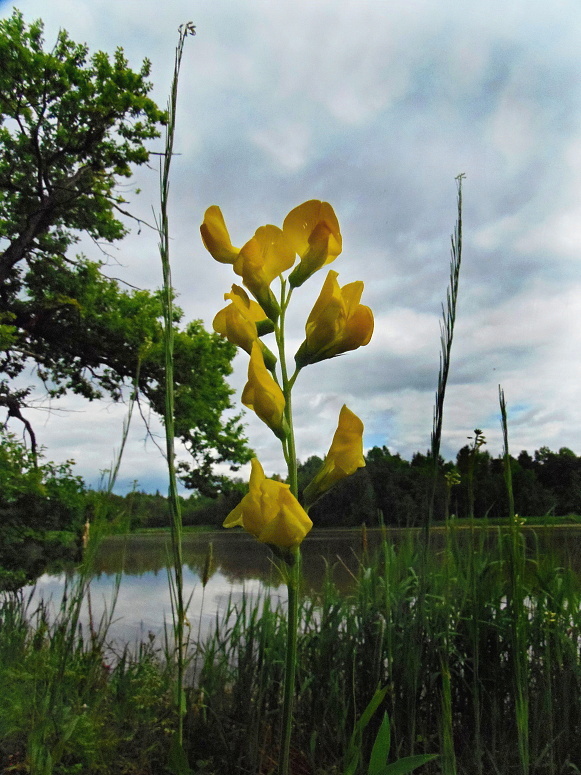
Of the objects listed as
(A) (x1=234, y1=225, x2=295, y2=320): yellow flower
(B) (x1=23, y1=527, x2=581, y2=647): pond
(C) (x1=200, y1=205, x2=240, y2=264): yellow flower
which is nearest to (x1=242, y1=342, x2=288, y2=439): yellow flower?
(A) (x1=234, y1=225, x2=295, y2=320): yellow flower

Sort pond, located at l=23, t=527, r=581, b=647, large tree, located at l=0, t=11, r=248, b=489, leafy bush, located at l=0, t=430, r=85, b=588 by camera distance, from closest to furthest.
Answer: pond, located at l=23, t=527, r=581, b=647
leafy bush, located at l=0, t=430, r=85, b=588
large tree, located at l=0, t=11, r=248, b=489

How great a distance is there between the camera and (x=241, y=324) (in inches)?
30.5

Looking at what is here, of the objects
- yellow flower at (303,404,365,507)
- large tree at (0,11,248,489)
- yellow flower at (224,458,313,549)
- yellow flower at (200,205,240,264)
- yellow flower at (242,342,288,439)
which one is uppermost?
large tree at (0,11,248,489)

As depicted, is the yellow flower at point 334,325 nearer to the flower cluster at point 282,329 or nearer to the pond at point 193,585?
the flower cluster at point 282,329

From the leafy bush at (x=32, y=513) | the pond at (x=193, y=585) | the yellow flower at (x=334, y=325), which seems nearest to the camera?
the yellow flower at (x=334, y=325)

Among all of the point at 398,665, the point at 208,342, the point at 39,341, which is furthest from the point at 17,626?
the point at 39,341

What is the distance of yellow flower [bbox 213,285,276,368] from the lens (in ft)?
2.55

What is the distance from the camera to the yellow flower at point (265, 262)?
79 cm

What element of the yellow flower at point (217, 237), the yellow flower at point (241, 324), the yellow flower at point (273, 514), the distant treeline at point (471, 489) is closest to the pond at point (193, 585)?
the distant treeline at point (471, 489)

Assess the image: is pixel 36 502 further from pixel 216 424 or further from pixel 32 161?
pixel 32 161

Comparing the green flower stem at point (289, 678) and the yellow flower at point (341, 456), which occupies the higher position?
the yellow flower at point (341, 456)

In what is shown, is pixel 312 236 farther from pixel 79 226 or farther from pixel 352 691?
pixel 79 226

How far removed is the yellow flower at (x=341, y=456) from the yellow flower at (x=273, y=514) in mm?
61

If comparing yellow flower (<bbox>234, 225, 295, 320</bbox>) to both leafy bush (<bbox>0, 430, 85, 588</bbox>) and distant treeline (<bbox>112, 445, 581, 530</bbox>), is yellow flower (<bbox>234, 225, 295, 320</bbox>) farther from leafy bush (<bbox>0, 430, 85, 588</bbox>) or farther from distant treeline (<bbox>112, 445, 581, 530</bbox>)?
leafy bush (<bbox>0, 430, 85, 588</bbox>)
